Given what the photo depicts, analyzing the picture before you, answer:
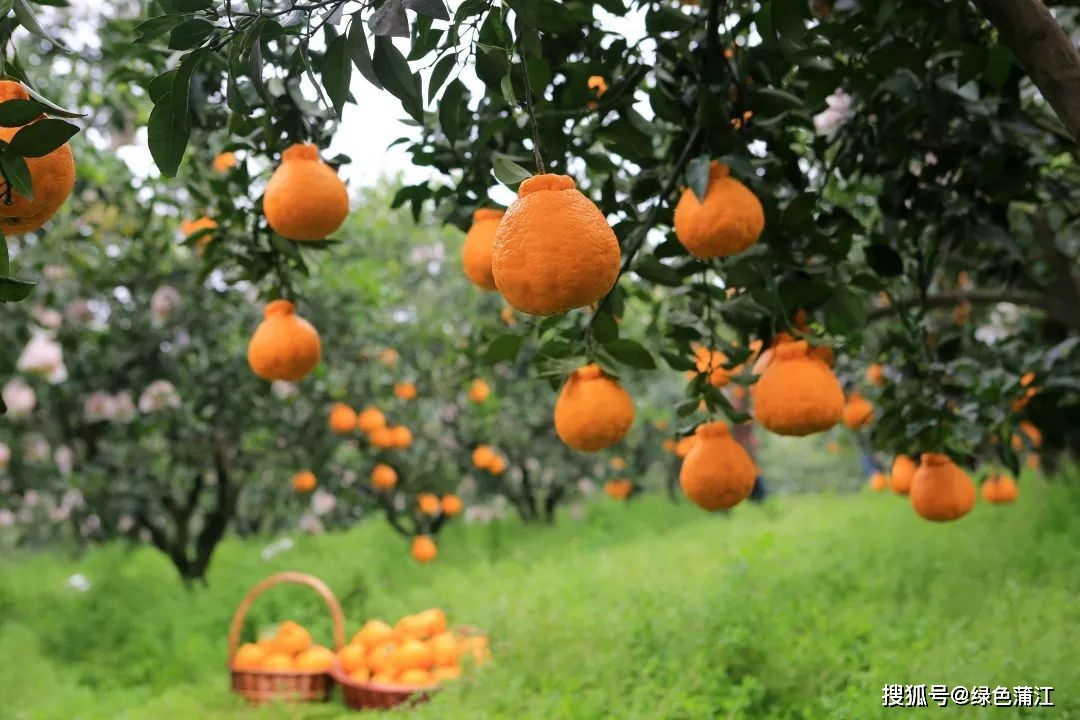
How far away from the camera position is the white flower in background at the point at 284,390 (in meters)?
4.81

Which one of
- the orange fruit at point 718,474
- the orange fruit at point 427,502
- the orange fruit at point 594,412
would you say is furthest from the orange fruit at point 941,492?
the orange fruit at point 427,502

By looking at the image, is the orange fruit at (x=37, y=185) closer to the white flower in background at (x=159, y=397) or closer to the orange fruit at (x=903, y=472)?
Answer: the orange fruit at (x=903, y=472)

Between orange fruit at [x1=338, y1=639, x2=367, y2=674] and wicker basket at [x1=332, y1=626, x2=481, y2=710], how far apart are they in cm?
3

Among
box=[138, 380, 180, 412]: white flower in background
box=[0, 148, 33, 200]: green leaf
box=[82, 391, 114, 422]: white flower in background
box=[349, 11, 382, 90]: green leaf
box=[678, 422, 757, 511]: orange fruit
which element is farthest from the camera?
box=[82, 391, 114, 422]: white flower in background

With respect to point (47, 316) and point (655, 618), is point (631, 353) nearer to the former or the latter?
point (655, 618)

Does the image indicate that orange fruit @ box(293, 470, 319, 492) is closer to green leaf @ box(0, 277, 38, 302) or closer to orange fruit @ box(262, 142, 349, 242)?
orange fruit @ box(262, 142, 349, 242)

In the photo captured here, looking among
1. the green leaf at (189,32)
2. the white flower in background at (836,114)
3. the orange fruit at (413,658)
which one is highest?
the white flower in background at (836,114)

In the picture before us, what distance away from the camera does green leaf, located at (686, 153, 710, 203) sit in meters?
1.35

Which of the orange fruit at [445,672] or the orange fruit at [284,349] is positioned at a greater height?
the orange fruit at [284,349]

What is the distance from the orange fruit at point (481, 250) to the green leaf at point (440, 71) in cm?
38

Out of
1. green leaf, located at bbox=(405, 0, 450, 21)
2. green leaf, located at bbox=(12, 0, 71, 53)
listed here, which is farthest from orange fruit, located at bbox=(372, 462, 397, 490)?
green leaf, located at bbox=(405, 0, 450, 21)

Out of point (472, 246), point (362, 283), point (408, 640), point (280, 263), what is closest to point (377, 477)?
point (362, 283)

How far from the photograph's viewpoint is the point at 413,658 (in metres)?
3.21

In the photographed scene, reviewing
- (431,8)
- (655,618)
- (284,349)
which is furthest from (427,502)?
(431,8)
